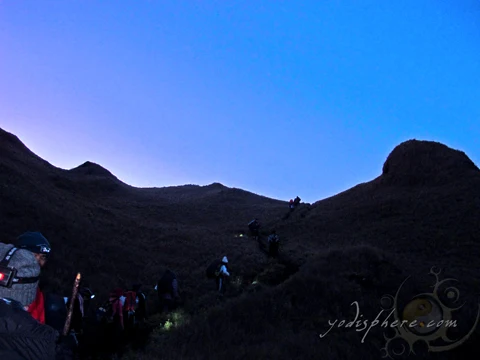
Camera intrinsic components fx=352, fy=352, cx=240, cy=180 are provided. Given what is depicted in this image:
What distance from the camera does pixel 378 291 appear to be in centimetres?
1489

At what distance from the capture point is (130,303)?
1195 centimetres

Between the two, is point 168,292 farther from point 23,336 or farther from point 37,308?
point 23,336

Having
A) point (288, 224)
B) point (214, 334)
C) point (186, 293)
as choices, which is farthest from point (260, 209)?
point (214, 334)

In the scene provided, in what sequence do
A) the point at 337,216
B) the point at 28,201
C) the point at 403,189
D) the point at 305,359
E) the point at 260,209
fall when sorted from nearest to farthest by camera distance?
the point at 305,359
the point at 28,201
the point at 337,216
the point at 403,189
the point at 260,209

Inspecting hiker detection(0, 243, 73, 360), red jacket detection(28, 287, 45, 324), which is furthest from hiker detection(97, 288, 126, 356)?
hiker detection(0, 243, 73, 360)

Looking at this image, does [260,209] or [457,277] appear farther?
[260,209]

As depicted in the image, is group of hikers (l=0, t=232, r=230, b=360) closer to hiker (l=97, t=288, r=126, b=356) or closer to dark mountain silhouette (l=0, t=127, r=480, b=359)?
dark mountain silhouette (l=0, t=127, r=480, b=359)

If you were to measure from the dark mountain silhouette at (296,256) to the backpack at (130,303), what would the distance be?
968 mm

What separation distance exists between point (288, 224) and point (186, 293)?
1038 inches

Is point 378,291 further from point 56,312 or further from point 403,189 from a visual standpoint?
point 403,189

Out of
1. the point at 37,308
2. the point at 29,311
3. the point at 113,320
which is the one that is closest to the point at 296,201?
the point at 113,320

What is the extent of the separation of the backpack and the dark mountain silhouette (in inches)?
38.1

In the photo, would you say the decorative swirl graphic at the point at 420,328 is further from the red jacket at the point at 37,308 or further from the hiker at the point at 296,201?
the hiker at the point at 296,201

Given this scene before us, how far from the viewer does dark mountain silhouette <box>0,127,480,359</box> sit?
35.0ft
